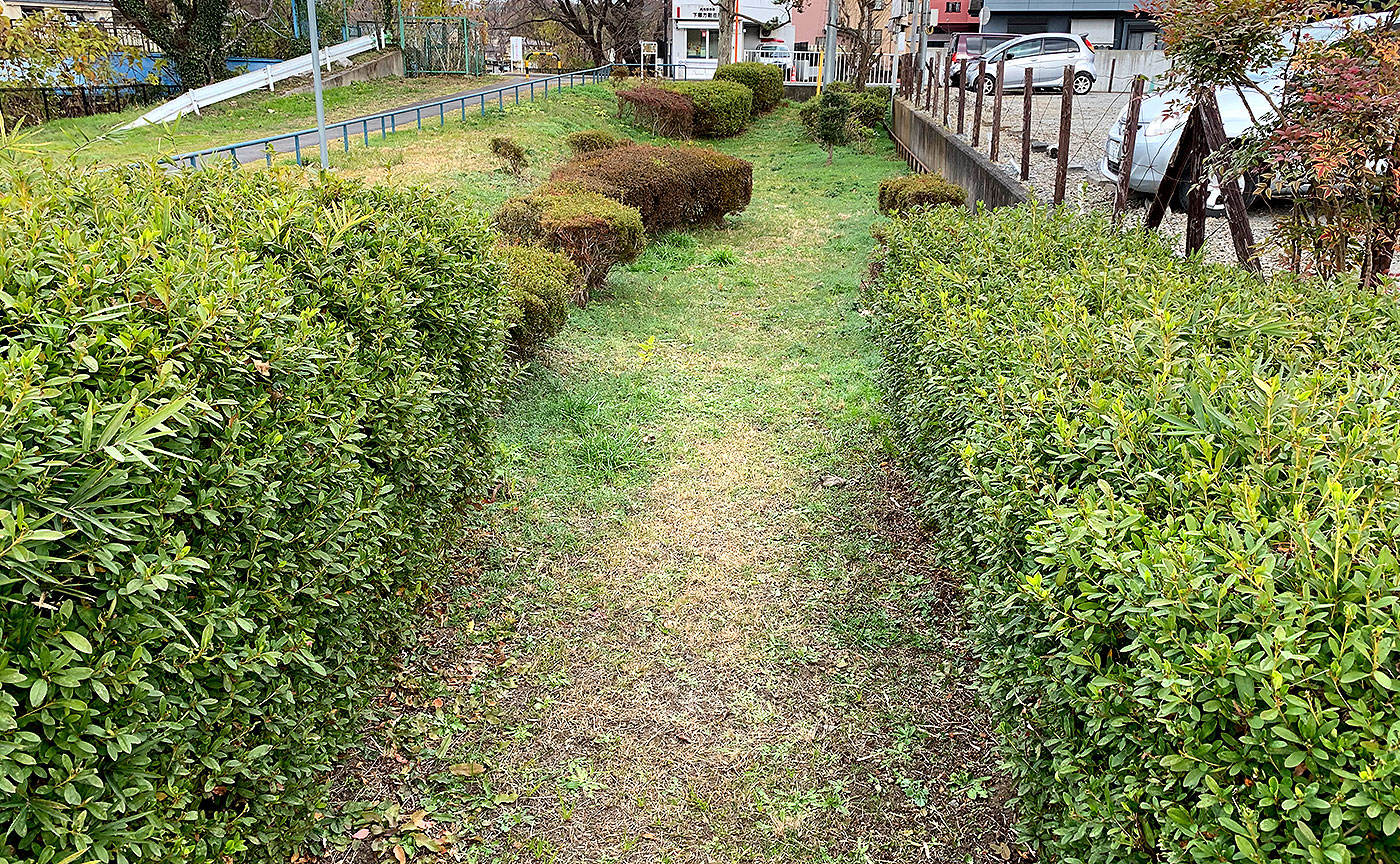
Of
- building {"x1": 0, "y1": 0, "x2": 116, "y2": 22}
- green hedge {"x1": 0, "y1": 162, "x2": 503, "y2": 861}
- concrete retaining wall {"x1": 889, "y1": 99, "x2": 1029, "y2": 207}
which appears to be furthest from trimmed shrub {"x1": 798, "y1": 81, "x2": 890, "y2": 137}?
building {"x1": 0, "y1": 0, "x2": 116, "y2": 22}

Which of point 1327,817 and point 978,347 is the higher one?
point 978,347

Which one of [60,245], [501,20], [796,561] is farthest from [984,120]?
[501,20]

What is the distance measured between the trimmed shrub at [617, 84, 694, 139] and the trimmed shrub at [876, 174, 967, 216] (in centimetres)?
1118

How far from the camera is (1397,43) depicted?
426 centimetres

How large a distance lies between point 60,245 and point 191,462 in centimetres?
80

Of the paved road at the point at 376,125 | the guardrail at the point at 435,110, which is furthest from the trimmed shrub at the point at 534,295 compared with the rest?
the paved road at the point at 376,125

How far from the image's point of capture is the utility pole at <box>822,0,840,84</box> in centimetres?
2798

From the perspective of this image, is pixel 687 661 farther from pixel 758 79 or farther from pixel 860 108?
pixel 758 79

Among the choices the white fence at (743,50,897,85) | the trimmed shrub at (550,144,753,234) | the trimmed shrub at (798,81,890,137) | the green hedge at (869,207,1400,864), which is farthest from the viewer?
the white fence at (743,50,897,85)

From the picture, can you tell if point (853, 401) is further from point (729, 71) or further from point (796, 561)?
point (729, 71)

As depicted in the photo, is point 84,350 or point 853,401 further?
point 853,401

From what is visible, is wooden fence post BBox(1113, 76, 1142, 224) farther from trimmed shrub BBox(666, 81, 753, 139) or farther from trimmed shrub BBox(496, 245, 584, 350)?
trimmed shrub BBox(666, 81, 753, 139)

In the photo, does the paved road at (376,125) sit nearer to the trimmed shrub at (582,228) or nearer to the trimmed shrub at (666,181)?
the trimmed shrub at (666,181)

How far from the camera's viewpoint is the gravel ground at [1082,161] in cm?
803
